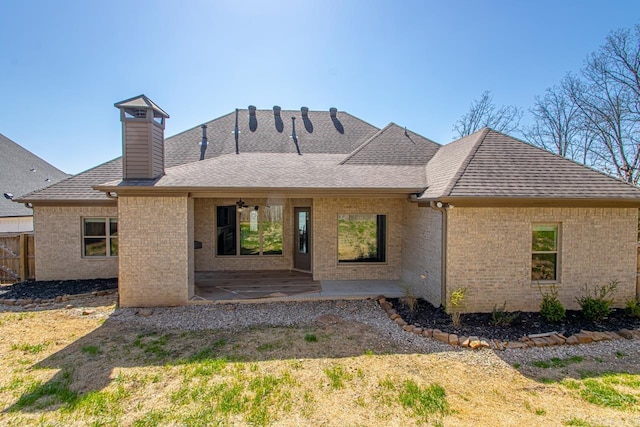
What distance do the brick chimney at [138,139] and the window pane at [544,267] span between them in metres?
9.78

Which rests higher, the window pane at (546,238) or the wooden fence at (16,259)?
the window pane at (546,238)

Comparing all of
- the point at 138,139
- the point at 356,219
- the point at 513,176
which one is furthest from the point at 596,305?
the point at 138,139

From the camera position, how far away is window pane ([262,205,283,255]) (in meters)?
12.0

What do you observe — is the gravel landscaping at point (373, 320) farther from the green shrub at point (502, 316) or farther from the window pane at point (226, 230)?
the window pane at point (226, 230)

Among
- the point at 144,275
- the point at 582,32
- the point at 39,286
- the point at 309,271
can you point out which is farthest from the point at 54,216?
the point at 582,32

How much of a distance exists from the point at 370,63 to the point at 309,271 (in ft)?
28.6

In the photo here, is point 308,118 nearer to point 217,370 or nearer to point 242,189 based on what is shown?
point 242,189

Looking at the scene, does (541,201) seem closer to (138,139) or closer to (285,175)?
(285,175)

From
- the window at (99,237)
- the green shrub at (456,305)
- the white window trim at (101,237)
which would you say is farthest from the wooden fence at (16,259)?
the green shrub at (456,305)

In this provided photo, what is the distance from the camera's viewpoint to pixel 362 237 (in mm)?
10312

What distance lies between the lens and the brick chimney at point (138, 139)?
8.17 metres

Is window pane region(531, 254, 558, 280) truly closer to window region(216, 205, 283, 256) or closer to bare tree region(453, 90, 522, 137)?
window region(216, 205, 283, 256)

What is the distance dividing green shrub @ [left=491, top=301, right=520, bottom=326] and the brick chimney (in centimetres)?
883

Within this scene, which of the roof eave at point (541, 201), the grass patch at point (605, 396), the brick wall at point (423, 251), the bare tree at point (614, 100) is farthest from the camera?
the bare tree at point (614, 100)
